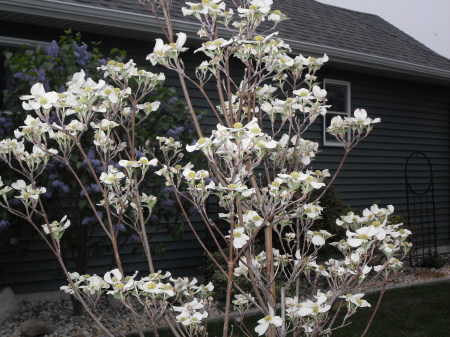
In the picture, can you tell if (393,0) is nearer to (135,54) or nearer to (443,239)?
(443,239)

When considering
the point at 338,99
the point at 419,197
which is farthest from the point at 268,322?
the point at 419,197

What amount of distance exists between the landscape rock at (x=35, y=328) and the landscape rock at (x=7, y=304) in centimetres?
70

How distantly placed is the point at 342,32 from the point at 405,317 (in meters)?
6.69

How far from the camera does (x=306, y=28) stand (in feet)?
34.0

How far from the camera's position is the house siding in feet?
26.5

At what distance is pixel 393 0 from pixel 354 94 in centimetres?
699

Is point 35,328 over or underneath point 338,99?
underneath

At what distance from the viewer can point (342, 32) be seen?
37.2 ft

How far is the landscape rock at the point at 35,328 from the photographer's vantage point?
5156 millimetres

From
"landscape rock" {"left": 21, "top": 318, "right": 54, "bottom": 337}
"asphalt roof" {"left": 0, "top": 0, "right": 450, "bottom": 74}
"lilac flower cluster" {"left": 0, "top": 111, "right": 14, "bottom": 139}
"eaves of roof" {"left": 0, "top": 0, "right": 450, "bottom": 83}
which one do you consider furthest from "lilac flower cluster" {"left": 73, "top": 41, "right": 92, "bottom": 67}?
"landscape rock" {"left": 21, "top": 318, "right": 54, "bottom": 337}

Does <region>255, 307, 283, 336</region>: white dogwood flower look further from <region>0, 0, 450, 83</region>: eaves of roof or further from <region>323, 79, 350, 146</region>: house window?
<region>323, 79, 350, 146</region>: house window

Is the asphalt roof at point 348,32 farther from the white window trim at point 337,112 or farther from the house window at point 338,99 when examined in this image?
the house window at point 338,99

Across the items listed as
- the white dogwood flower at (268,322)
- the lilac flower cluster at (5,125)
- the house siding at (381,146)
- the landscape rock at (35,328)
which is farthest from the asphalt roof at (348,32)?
the white dogwood flower at (268,322)

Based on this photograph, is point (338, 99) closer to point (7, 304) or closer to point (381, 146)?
point (381, 146)
